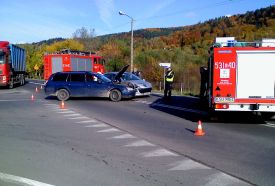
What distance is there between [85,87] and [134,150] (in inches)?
524

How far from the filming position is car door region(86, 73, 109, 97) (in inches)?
856

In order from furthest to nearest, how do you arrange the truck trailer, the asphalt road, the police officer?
the truck trailer, the police officer, the asphalt road

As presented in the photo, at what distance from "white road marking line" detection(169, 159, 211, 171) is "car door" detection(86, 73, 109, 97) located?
14.3m

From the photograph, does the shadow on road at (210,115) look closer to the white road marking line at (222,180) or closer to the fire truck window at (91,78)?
the fire truck window at (91,78)

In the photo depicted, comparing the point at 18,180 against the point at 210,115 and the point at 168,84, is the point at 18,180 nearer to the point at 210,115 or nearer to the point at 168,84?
the point at 210,115

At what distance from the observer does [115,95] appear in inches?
853

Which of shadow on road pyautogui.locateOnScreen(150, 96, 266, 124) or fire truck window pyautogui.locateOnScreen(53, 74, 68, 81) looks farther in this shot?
fire truck window pyautogui.locateOnScreen(53, 74, 68, 81)

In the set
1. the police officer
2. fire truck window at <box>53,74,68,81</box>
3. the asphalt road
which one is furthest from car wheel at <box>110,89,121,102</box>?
the asphalt road

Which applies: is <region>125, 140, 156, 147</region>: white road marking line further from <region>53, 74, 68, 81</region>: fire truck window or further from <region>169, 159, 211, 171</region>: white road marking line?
<region>53, 74, 68, 81</region>: fire truck window

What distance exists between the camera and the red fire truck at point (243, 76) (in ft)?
42.3

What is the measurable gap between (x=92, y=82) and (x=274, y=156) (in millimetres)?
14539

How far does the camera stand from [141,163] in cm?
763

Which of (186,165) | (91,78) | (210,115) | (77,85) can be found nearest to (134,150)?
(186,165)

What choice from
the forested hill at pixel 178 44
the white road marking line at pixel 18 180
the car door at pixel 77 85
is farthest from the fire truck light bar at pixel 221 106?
the forested hill at pixel 178 44
